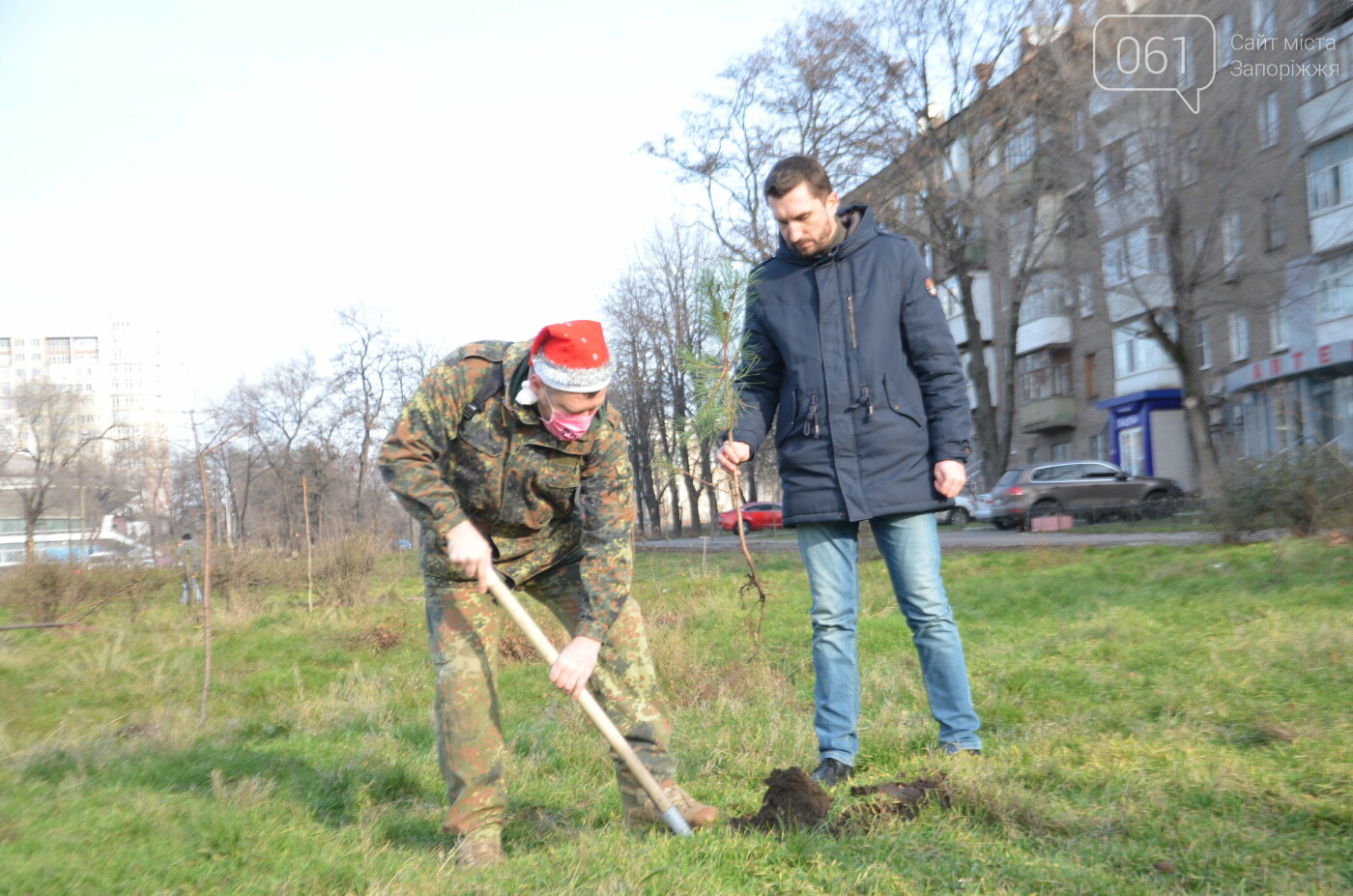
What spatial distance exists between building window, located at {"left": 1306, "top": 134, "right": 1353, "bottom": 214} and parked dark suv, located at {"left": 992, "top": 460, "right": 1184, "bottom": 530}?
305 inches

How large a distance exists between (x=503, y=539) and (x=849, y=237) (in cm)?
160

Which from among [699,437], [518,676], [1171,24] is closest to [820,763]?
[699,437]

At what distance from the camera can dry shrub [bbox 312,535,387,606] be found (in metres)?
13.0

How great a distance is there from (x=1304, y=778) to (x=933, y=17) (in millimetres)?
23304

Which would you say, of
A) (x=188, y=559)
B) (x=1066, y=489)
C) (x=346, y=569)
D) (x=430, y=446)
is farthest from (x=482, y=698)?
(x=1066, y=489)

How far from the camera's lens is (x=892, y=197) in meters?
24.1

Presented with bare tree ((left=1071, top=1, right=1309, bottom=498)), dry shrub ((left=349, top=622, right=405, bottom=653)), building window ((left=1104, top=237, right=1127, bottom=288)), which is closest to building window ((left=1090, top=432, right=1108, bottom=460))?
bare tree ((left=1071, top=1, right=1309, bottom=498))

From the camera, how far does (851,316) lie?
148 inches

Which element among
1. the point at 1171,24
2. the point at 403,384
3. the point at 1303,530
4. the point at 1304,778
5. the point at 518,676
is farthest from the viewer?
the point at 403,384

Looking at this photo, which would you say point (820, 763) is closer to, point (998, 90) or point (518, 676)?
point (518, 676)

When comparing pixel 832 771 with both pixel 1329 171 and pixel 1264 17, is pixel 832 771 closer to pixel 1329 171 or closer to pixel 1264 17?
pixel 1264 17

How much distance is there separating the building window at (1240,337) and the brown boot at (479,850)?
1125 inches

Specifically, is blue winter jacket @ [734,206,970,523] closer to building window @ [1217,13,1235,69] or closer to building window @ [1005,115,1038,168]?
building window @ [1217,13,1235,69]

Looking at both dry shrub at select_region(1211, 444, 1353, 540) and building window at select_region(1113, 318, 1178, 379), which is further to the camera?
building window at select_region(1113, 318, 1178, 379)
